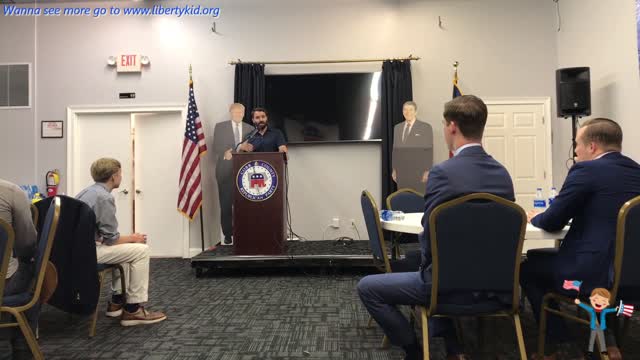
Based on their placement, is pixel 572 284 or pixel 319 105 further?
pixel 319 105

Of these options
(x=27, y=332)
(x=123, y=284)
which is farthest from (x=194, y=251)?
(x=27, y=332)

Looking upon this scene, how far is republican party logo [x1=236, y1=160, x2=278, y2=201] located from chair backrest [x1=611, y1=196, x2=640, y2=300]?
9.62 ft

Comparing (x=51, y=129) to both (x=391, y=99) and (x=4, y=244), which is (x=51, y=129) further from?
(x=4, y=244)

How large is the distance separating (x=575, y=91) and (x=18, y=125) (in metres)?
7.35

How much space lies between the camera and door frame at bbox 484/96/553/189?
19.1 feet

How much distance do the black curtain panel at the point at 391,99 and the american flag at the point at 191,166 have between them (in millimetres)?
2426

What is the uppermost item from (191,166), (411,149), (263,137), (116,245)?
(263,137)

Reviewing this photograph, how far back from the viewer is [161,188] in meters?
6.06

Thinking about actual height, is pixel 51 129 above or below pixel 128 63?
below

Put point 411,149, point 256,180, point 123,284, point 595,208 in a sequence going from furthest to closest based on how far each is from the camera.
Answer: point 411,149
point 256,180
point 123,284
point 595,208

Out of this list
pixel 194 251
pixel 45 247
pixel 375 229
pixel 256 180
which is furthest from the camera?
pixel 194 251

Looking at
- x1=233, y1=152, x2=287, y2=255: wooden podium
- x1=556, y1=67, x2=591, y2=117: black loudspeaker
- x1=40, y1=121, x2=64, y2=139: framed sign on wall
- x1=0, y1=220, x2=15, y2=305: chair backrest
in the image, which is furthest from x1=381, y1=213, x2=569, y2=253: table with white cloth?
x1=40, y1=121, x2=64, y2=139: framed sign on wall

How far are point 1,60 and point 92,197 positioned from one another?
16.5 ft

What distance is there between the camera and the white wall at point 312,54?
5926mm
